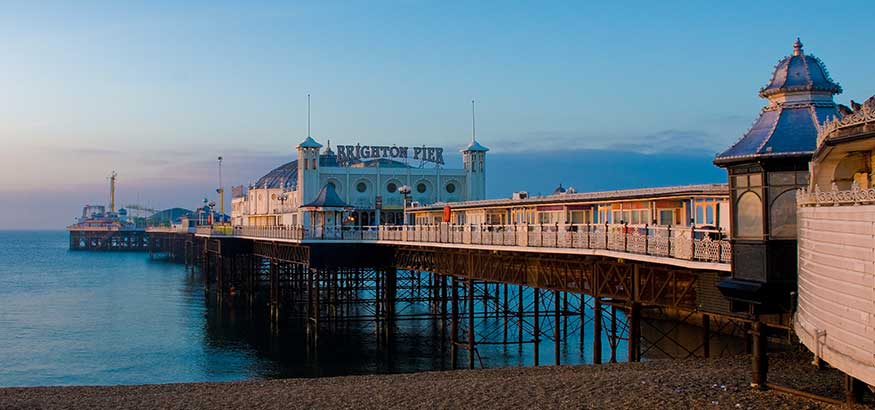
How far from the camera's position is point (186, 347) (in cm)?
4403

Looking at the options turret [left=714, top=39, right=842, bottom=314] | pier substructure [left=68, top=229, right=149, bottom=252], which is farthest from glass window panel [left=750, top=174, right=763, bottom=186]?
pier substructure [left=68, top=229, right=149, bottom=252]

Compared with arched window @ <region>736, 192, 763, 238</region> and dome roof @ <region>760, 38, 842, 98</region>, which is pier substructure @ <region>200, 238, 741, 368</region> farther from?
dome roof @ <region>760, 38, 842, 98</region>

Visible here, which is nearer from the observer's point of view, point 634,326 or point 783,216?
point 783,216

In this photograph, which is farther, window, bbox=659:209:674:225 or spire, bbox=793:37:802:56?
window, bbox=659:209:674:225

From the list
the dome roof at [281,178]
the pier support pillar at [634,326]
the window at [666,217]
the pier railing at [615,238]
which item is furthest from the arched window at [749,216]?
the dome roof at [281,178]

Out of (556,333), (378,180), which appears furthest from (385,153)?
(556,333)

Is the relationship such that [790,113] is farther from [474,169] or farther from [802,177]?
[474,169]

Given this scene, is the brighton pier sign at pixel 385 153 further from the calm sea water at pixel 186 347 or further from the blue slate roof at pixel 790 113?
the blue slate roof at pixel 790 113

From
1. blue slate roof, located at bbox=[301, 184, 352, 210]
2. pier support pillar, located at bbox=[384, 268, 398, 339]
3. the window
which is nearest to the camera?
the window

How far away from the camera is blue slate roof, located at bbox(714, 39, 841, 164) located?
1792 centimetres

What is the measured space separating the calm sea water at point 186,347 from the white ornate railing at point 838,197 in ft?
76.3

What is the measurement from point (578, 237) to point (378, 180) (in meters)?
46.6

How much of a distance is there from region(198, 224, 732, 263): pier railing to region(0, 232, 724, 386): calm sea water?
5.62m

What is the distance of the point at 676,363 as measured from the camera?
2303cm
